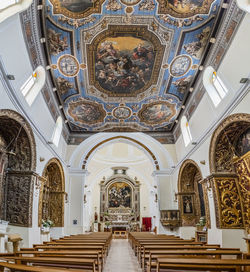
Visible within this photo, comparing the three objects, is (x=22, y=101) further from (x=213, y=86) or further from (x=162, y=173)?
(x=162, y=173)

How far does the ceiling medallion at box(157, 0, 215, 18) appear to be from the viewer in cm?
788

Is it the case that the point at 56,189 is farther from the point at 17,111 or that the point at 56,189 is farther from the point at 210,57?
the point at 210,57

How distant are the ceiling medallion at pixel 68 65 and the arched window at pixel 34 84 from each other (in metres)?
0.88

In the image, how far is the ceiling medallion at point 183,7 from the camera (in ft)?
25.8

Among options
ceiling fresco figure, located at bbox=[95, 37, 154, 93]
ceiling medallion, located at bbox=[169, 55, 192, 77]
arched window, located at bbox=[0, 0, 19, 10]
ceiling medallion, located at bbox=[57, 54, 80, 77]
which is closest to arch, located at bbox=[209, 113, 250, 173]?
ceiling medallion, located at bbox=[169, 55, 192, 77]

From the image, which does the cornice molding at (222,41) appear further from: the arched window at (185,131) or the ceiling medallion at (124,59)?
the arched window at (185,131)

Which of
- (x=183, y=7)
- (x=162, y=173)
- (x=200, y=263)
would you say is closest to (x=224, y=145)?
(x=183, y=7)

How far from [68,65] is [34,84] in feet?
5.56

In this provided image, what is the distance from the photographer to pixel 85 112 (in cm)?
1453

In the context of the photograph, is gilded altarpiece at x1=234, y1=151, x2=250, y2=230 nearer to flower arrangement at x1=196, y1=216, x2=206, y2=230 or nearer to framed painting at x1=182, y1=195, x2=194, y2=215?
flower arrangement at x1=196, y1=216, x2=206, y2=230

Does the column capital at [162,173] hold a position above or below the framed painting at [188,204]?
above

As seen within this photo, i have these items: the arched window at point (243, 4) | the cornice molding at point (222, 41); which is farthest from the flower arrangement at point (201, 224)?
the arched window at point (243, 4)

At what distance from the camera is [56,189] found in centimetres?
1449

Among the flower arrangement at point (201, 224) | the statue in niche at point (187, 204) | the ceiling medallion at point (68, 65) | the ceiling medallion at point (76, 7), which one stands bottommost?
the flower arrangement at point (201, 224)
